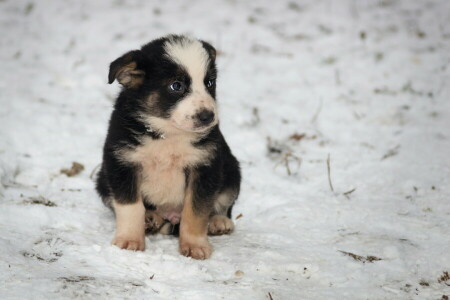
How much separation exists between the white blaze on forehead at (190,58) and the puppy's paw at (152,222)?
3.55 ft

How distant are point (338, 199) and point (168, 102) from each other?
188cm

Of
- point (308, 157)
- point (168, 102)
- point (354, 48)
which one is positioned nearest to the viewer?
point (168, 102)

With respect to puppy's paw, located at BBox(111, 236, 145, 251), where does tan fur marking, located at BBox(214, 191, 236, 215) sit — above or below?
above

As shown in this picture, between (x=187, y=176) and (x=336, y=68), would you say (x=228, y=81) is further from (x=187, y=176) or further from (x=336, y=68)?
(x=187, y=176)

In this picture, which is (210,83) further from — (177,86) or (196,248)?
(196,248)

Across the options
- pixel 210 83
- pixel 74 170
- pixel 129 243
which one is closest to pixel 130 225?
pixel 129 243

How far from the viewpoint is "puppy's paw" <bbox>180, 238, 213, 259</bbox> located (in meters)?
3.75

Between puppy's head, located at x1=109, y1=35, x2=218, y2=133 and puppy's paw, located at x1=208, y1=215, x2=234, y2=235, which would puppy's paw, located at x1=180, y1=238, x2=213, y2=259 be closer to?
puppy's paw, located at x1=208, y1=215, x2=234, y2=235

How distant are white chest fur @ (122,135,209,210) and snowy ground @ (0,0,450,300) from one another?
42 centimetres

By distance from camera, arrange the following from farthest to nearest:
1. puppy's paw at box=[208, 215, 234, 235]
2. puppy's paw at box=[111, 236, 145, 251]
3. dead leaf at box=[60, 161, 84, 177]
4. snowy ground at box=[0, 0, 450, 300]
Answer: dead leaf at box=[60, 161, 84, 177]
puppy's paw at box=[208, 215, 234, 235]
puppy's paw at box=[111, 236, 145, 251]
snowy ground at box=[0, 0, 450, 300]

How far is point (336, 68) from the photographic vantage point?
801 cm

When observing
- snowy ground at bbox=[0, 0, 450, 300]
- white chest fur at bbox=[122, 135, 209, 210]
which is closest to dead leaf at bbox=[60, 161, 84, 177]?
snowy ground at bbox=[0, 0, 450, 300]

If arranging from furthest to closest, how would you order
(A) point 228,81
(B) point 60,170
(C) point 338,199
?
(A) point 228,81, (B) point 60,170, (C) point 338,199

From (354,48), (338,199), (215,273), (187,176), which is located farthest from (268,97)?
(215,273)
